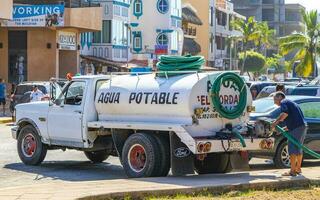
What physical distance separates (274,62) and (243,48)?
1163cm

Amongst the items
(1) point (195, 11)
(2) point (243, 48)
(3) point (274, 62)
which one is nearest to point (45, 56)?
(1) point (195, 11)

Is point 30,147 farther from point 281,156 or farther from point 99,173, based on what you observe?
point 281,156

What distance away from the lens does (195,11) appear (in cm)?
8406

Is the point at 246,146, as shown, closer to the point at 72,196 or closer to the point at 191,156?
the point at 191,156

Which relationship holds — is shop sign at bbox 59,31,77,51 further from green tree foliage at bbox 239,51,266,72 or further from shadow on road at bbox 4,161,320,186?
green tree foliage at bbox 239,51,266,72

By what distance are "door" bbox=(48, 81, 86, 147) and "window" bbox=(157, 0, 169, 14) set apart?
52933 mm

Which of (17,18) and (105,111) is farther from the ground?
(17,18)

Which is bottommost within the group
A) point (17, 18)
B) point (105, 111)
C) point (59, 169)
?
point (59, 169)

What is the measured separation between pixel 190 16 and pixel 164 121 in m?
67.1

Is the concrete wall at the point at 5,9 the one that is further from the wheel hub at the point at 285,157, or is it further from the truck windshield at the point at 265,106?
the wheel hub at the point at 285,157

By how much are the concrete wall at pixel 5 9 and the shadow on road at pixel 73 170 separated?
19.2 meters

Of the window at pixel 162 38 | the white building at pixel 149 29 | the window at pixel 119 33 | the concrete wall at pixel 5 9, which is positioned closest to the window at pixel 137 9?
the white building at pixel 149 29

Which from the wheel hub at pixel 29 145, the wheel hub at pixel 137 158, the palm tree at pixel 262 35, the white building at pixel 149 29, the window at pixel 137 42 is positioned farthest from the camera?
the palm tree at pixel 262 35

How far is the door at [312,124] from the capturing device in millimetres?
15086
